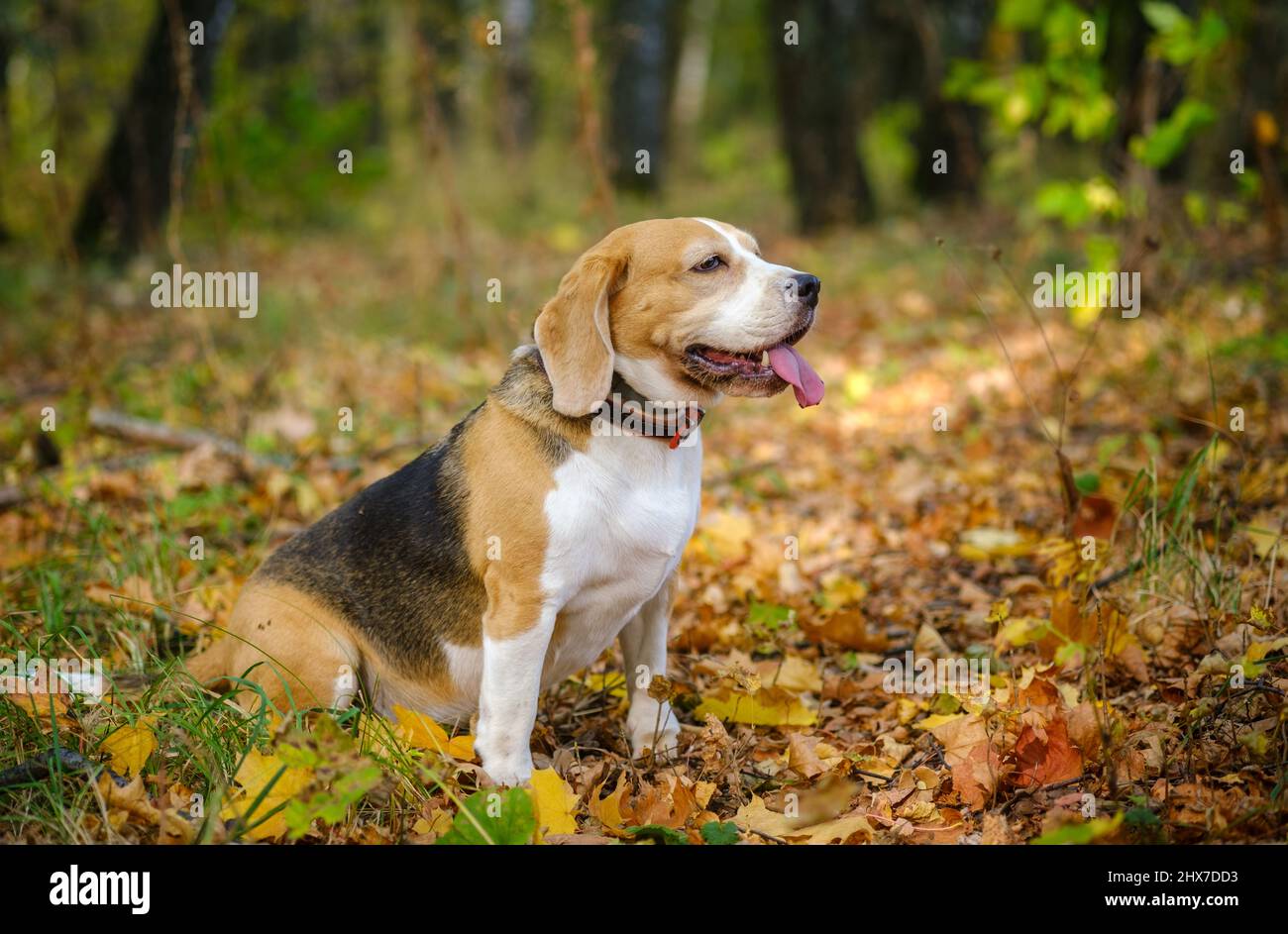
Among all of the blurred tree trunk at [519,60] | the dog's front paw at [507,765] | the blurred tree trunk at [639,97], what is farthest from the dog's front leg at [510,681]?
the blurred tree trunk at [639,97]

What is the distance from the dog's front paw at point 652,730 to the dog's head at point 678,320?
1.18 m

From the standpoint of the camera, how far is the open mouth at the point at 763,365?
354 cm

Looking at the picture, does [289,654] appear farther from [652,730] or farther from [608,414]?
[608,414]

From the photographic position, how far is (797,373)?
359 centimetres

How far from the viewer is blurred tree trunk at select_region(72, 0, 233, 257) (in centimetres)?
1015

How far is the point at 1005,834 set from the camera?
10.2ft

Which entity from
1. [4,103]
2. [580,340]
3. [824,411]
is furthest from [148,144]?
[580,340]

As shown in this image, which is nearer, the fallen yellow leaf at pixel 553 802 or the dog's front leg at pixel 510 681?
the fallen yellow leaf at pixel 553 802

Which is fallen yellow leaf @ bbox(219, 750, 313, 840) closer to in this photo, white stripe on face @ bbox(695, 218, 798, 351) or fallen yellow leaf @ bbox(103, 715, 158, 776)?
fallen yellow leaf @ bbox(103, 715, 158, 776)

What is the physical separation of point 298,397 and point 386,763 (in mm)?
5181

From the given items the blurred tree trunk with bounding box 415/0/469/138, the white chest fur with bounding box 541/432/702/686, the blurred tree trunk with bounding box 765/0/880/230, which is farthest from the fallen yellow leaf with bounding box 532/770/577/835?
the blurred tree trunk with bounding box 765/0/880/230

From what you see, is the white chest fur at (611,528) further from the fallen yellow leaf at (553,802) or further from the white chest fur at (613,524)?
the fallen yellow leaf at (553,802)

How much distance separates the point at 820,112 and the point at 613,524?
1212 cm
